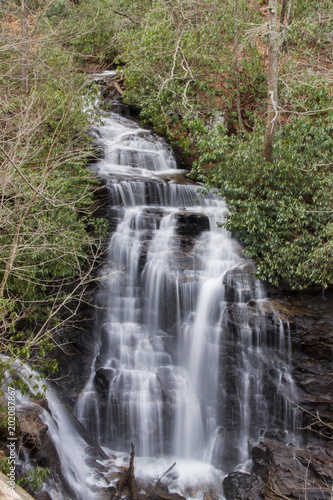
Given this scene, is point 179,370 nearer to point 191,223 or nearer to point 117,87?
point 191,223

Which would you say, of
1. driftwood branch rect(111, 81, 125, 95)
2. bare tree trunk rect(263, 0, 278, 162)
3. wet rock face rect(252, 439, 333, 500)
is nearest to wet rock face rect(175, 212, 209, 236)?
bare tree trunk rect(263, 0, 278, 162)

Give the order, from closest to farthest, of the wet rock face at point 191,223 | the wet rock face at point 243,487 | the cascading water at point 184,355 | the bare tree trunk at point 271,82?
the wet rock face at point 243,487 < the cascading water at point 184,355 < the bare tree trunk at point 271,82 < the wet rock face at point 191,223

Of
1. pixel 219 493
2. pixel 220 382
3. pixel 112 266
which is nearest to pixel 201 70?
pixel 112 266

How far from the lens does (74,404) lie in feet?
29.5

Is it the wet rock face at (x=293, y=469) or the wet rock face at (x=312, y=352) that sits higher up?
the wet rock face at (x=312, y=352)

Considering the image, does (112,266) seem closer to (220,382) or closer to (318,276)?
(220,382)

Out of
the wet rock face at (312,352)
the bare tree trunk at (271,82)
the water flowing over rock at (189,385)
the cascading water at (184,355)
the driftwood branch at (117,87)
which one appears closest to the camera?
the water flowing over rock at (189,385)

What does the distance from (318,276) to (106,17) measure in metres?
16.3

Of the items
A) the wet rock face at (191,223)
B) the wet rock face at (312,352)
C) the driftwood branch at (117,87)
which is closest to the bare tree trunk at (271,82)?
the wet rock face at (191,223)

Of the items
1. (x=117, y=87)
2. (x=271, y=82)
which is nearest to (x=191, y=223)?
(x=271, y=82)

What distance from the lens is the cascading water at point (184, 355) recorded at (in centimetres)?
872

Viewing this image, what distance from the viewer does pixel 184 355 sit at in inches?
369

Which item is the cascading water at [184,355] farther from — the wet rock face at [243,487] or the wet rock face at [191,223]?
the wet rock face at [243,487]

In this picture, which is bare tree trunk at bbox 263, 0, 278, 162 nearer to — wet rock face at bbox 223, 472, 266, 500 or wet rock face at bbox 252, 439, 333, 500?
wet rock face at bbox 252, 439, 333, 500
